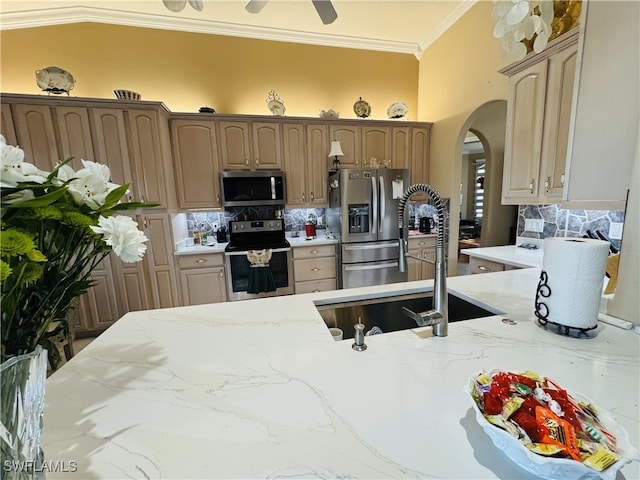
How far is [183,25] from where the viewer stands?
3043mm

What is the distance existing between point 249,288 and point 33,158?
Result: 2300mm

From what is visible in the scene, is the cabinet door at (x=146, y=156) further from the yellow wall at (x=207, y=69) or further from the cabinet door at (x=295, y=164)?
the cabinet door at (x=295, y=164)

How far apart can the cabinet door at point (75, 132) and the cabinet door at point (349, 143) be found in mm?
2466

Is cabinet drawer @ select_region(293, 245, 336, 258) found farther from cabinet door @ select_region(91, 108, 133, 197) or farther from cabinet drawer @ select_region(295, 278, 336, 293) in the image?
cabinet door @ select_region(91, 108, 133, 197)

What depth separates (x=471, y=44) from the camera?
9.34 feet

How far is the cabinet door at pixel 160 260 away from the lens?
8.86 feet

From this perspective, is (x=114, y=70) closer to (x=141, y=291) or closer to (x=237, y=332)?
(x=141, y=291)

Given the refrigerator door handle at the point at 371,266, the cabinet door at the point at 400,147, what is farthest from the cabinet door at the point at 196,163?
the cabinet door at the point at 400,147

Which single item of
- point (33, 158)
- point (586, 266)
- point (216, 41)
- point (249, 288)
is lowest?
point (249, 288)

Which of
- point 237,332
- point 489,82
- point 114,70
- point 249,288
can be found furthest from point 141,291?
point 489,82

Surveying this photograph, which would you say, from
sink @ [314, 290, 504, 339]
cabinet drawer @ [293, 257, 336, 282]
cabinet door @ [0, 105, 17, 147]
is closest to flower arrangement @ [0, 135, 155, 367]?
sink @ [314, 290, 504, 339]

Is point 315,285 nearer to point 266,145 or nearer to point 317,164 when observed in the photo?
point 317,164

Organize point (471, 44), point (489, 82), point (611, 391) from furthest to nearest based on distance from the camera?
point (471, 44) → point (489, 82) → point (611, 391)

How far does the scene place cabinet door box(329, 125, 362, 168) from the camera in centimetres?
336
